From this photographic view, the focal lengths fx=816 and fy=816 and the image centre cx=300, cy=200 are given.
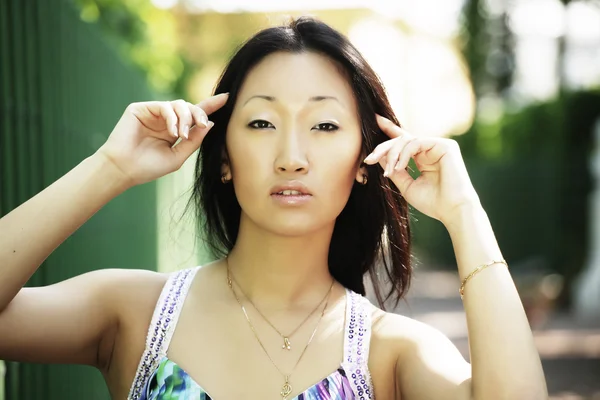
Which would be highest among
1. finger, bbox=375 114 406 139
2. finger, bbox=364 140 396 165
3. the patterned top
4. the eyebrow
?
the eyebrow

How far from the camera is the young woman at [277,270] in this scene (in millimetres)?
2273

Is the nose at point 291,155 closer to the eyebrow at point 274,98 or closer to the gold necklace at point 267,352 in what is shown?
the eyebrow at point 274,98

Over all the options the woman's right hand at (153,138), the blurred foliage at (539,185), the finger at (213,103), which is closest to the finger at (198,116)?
the woman's right hand at (153,138)

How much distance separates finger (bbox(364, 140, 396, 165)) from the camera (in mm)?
2453

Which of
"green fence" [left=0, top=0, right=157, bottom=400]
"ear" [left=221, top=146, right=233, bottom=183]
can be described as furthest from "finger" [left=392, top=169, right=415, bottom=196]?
"green fence" [left=0, top=0, right=157, bottom=400]

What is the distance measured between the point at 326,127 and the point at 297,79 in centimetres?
18

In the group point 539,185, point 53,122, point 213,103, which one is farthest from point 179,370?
point 539,185

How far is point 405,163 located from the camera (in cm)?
250

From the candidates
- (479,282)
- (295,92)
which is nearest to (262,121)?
(295,92)

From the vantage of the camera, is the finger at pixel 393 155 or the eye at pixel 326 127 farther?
the eye at pixel 326 127

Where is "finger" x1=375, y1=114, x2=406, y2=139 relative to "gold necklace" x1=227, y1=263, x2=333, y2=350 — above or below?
above

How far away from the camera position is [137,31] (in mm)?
9906

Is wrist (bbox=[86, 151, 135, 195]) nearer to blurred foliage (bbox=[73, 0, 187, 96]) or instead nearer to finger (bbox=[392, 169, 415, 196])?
finger (bbox=[392, 169, 415, 196])

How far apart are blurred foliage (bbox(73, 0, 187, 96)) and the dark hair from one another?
4.31m
